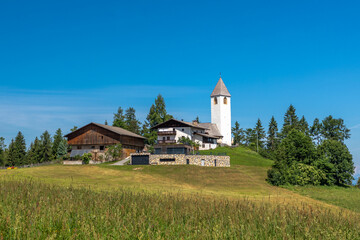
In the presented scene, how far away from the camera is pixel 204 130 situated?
91.4 m

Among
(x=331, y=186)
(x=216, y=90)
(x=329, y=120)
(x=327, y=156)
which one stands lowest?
(x=331, y=186)

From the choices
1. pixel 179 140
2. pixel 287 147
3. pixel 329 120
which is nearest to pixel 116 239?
pixel 287 147

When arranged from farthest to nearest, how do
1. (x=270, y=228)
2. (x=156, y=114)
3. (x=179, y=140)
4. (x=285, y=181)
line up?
(x=156, y=114) → (x=179, y=140) → (x=285, y=181) → (x=270, y=228)

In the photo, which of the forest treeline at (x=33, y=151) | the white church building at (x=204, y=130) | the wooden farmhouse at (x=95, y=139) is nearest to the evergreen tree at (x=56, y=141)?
the forest treeline at (x=33, y=151)

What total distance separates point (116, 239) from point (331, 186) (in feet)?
171

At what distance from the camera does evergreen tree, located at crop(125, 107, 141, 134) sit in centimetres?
10571

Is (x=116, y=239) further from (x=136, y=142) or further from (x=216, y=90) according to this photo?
(x=216, y=90)

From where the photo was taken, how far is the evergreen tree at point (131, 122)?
347 feet

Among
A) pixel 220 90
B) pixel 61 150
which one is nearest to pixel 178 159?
pixel 220 90

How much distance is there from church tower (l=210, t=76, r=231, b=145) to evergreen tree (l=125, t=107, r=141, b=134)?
22.5 metres

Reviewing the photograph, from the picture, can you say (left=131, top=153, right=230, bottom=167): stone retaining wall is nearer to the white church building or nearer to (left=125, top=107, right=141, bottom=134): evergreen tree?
the white church building

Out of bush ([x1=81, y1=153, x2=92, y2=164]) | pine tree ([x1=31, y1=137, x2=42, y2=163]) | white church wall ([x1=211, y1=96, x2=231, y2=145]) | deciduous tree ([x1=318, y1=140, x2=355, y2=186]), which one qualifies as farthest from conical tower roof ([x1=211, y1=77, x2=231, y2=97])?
pine tree ([x1=31, y1=137, x2=42, y2=163])

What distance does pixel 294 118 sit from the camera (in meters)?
114

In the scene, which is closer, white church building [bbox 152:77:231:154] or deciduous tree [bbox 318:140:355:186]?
deciduous tree [bbox 318:140:355:186]
